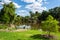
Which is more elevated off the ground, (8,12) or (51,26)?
(8,12)

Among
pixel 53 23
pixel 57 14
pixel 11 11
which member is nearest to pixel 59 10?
pixel 57 14

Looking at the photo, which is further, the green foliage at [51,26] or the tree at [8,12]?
the tree at [8,12]

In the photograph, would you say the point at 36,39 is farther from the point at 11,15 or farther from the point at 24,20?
the point at 24,20

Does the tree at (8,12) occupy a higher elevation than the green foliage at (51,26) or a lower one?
higher

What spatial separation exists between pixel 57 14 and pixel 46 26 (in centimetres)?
5011

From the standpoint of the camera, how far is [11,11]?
50406 mm

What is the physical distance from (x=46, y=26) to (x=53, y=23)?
42.8 inches

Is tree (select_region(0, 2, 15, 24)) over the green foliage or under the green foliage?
over

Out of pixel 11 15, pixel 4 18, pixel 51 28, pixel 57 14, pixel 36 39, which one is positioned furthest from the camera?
pixel 57 14

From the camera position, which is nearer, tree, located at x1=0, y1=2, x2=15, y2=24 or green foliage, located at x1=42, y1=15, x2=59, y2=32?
green foliage, located at x1=42, y1=15, x2=59, y2=32

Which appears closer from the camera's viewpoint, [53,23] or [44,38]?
[44,38]

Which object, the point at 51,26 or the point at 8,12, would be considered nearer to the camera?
the point at 51,26

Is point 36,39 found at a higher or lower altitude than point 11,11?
lower

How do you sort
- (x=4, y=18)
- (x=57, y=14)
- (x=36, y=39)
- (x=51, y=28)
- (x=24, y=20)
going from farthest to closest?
(x=24, y=20), (x=57, y=14), (x=4, y=18), (x=51, y=28), (x=36, y=39)
